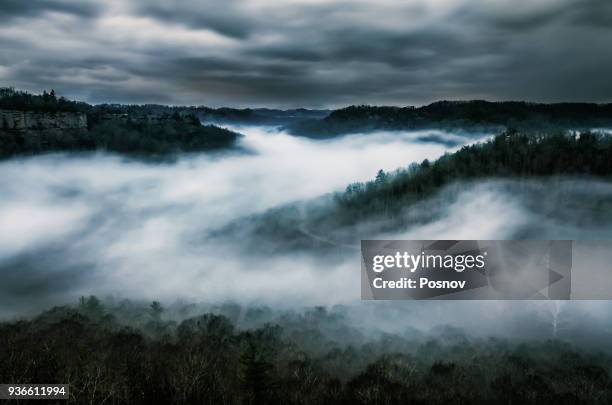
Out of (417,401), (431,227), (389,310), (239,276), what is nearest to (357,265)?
(431,227)
